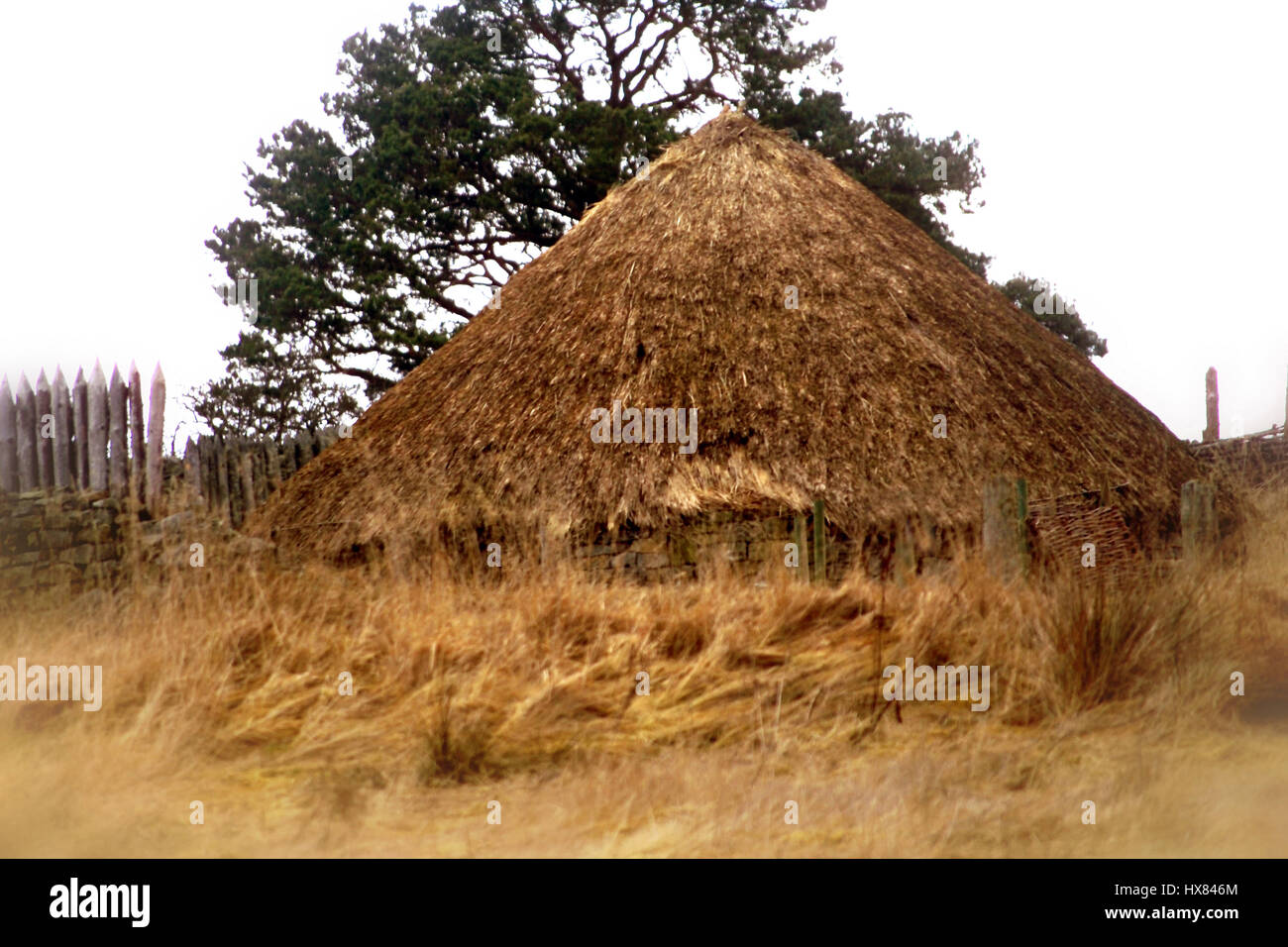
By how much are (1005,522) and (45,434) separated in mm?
7783

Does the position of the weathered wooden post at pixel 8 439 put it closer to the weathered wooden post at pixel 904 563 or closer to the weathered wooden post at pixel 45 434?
the weathered wooden post at pixel 45 434

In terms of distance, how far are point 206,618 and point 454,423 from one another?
5.44m

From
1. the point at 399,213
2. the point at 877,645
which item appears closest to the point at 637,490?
the point at 877,645

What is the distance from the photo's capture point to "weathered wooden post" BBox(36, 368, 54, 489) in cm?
939

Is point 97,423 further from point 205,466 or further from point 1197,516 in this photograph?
point 1197,516

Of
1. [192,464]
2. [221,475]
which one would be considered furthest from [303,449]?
[192,464]

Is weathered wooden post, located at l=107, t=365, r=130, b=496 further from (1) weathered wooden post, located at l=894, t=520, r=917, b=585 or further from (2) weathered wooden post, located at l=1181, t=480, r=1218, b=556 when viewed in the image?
(2) weathered wooden post, located at l=1181, t=480, r=1218, b=556

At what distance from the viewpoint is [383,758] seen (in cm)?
447

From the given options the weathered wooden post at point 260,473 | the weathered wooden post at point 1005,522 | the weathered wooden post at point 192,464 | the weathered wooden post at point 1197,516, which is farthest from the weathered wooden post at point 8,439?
the weathered wooden post at point 1197,516

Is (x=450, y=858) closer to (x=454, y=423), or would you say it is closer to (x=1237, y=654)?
(x=1237, y=654)

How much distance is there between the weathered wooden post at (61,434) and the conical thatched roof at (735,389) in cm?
211

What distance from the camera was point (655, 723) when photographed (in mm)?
4824

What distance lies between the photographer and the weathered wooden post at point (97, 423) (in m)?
9.38

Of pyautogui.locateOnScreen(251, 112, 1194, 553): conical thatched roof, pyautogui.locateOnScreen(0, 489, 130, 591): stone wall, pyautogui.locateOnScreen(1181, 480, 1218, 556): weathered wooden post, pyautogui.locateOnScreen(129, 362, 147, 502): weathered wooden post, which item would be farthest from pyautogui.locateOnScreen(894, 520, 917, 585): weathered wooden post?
pyautogui.locateOnScreen(129, 362, 147, 502): weathered wooden post
